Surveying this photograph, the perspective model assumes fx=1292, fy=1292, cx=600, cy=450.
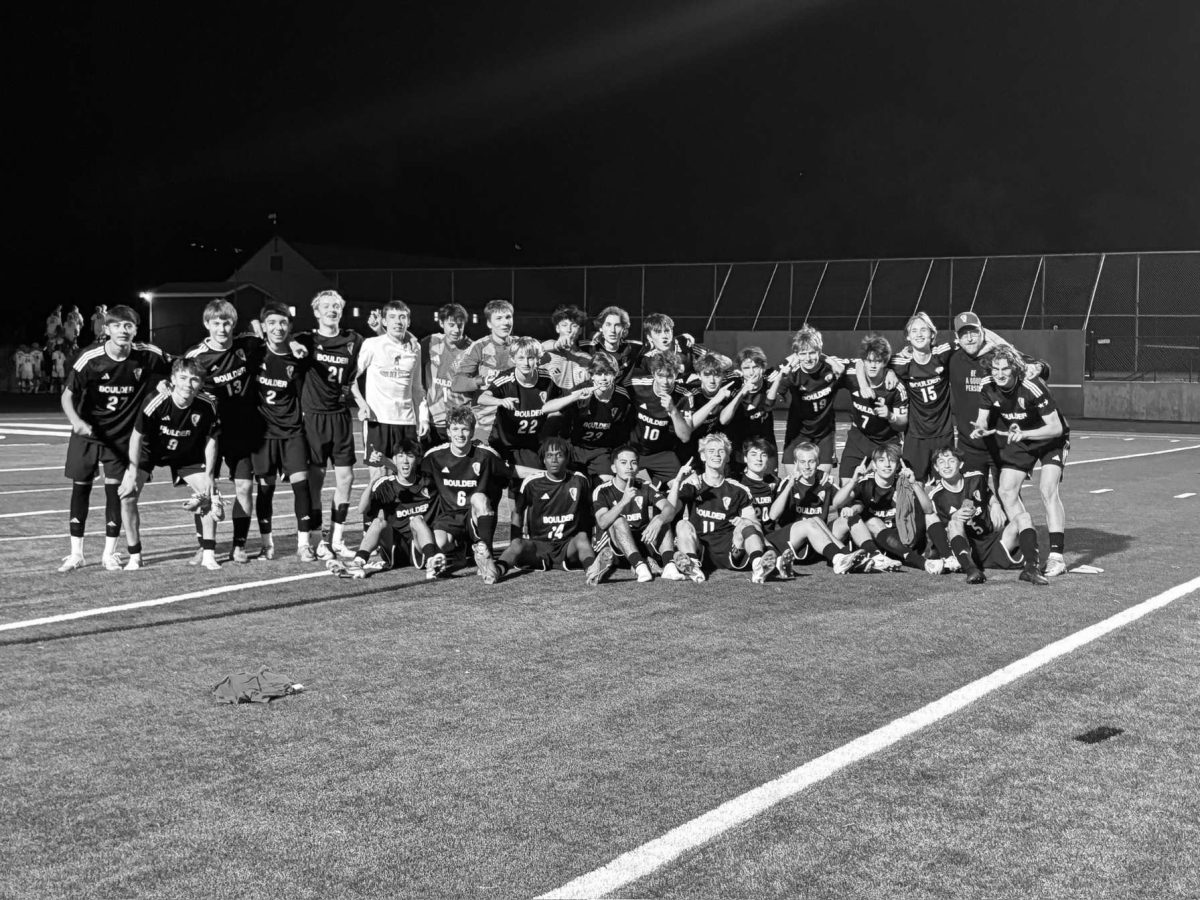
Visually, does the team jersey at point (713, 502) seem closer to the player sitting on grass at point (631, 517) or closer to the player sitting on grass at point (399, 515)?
the player sitting on grass at point (631, 517)

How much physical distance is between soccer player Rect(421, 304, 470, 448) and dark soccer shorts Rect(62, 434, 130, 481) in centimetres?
217

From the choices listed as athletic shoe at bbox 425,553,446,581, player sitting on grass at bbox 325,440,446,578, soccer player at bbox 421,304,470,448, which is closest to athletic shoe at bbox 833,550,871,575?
athletic shoe at bbox 425,553,446,581

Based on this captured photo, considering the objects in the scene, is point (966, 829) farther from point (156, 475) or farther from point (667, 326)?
point (156, 475)

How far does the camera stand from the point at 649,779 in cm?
448

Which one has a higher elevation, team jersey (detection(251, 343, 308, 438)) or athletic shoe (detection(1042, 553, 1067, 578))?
team jersey (detection(251, 343, 308, 438))

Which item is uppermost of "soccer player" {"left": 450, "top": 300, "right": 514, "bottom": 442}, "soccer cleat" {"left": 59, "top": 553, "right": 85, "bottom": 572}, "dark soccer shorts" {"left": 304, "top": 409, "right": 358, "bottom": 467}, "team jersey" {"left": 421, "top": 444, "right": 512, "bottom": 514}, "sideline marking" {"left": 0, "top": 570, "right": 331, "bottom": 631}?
"soccer player" {"left": 450, "top": 300, "right": 514, "bottom": 442}

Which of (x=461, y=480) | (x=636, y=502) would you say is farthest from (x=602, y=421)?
(x=461, y=480)

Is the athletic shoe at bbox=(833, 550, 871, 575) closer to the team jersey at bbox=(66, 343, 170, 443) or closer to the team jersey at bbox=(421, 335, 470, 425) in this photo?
the team jersey at bbox=(421, 335, 470, 425)

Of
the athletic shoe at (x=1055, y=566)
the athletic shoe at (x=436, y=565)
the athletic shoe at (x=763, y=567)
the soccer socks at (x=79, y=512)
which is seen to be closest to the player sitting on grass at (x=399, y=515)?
the athletic shoe at (x=436, y=565)

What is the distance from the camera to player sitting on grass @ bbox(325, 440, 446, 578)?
8.77 m

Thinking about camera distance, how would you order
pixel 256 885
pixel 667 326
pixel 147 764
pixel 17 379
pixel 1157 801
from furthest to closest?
pixel 17 379 → pixel 667 326 → pixel 147 764 → pixel 1157 801 → pixel 256 885

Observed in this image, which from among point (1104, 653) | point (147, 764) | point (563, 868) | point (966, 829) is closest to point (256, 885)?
point (563, 868)

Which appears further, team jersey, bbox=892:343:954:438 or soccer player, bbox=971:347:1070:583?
team jersey, bbox=892:343:954:438

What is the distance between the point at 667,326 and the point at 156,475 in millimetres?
8411
